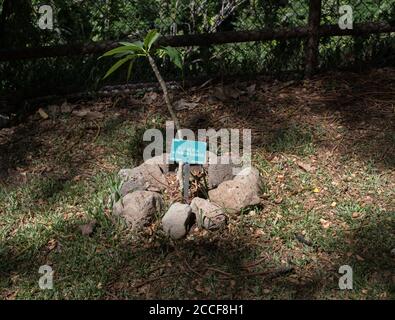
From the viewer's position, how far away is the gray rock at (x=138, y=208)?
324 centimetres

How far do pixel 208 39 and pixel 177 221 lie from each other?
1.75m

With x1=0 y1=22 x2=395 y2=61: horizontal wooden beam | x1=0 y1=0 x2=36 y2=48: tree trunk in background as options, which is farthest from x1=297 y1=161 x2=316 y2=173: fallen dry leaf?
x1=0 y1=0 x2=36 y2=48: tree trunk in background

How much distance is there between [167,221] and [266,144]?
993 millimetres

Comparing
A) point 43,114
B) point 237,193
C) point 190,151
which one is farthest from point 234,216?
point 43,114

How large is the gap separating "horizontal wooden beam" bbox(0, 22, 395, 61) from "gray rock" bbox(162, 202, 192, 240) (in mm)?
1540

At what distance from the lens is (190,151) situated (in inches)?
128

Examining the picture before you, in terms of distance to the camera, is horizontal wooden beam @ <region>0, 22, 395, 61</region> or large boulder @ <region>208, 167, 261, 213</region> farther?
horizontal wooden beam @ <region>0, 22, 395, 61</region>

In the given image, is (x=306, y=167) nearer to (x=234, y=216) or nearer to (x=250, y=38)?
(x=234, y=216)

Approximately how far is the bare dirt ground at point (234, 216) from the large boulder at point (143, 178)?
0.10m

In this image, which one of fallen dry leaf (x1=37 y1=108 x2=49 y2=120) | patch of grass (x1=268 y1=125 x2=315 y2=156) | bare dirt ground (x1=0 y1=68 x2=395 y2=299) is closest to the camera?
bare dirt ground (x1=0 y1=68 x2=395 y2=299)

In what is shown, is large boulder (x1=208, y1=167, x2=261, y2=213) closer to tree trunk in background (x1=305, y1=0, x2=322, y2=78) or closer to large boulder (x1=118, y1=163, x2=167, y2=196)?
large boulder (x1=118, y1=163, x2=167, y2=196)

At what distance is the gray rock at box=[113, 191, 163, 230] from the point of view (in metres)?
3.24

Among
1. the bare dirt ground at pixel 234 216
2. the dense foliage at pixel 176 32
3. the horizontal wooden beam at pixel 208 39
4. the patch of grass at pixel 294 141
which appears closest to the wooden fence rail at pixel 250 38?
the horizontal wooden beam at pixel 208 39

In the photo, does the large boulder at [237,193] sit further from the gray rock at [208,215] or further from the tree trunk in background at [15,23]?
the tree trunk in background at [15,23]
